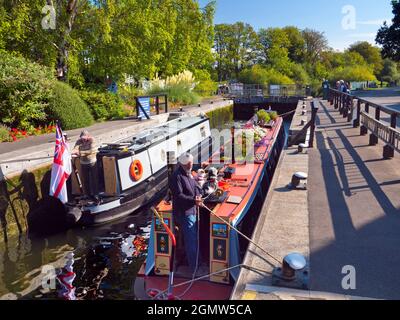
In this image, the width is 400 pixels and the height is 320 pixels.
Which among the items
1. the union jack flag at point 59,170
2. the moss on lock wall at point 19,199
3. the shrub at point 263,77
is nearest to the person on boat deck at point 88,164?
the union jack flag at point 59,170

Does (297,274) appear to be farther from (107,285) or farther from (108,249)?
(108,249)

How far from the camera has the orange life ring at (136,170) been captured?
34.4ft

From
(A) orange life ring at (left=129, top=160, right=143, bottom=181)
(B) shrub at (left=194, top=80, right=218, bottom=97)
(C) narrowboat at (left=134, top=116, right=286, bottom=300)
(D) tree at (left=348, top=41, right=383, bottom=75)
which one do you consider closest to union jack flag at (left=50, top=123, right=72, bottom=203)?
(A) orange life ring at (left=129, top=160, right=143, bottom=181)

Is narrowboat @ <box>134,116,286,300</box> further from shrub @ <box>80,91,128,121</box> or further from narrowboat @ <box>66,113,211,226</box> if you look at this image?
A: shrub @ <box>80,91,128,121</box>

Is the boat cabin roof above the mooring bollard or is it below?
above

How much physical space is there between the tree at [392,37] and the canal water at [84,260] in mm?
41760

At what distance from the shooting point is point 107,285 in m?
7.06

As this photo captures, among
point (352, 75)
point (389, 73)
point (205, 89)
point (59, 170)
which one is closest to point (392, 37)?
point (352, 75)

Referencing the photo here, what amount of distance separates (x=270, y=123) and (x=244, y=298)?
11671 millimetres

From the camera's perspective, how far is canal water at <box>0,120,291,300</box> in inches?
269

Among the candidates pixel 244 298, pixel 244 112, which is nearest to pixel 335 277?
pixel 244 298

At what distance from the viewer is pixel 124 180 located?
33.7 feet

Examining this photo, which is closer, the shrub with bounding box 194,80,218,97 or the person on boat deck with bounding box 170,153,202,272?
the person on boat deck with bounding box 170,153,202,272

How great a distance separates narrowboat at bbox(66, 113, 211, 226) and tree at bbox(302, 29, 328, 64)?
6426 centimetres
